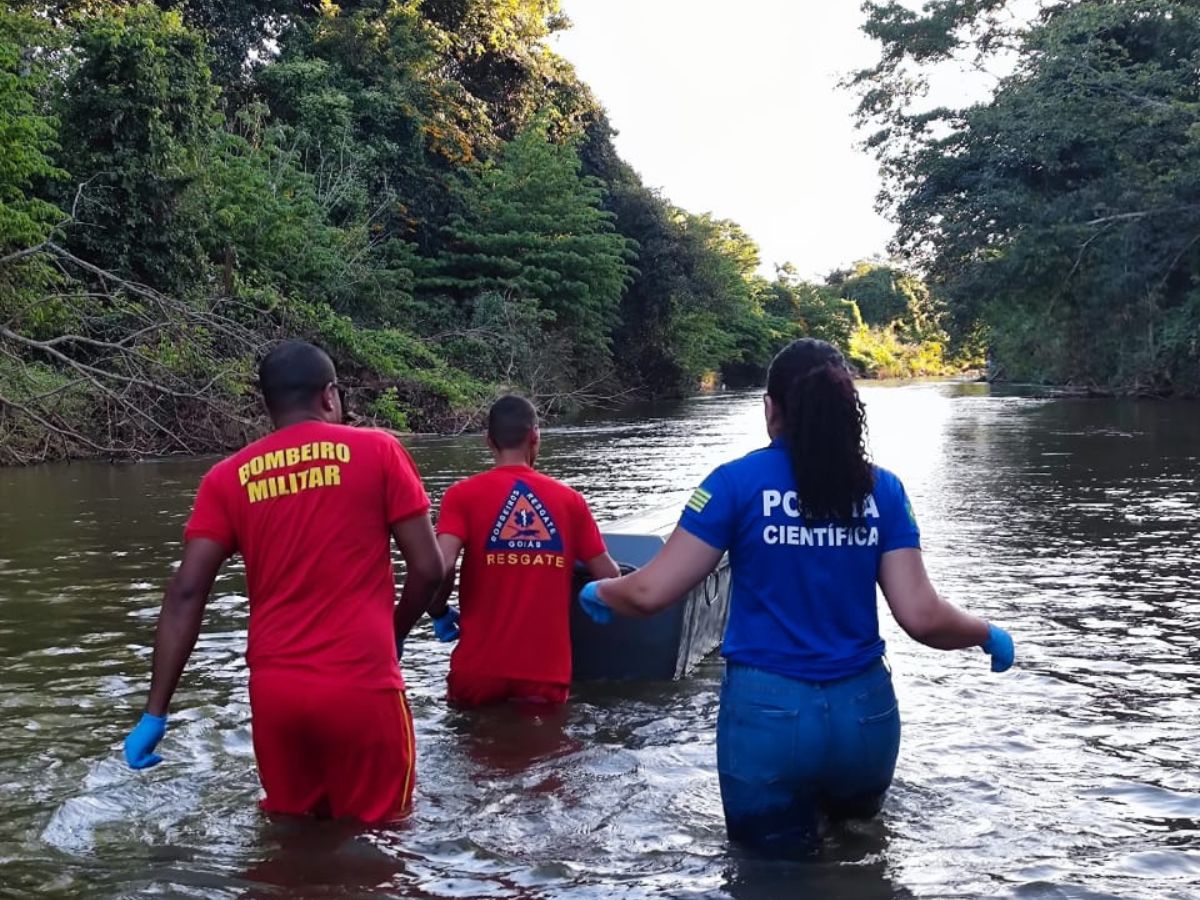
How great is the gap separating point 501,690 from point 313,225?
81.1ft

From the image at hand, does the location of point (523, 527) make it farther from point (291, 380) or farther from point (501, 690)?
point (291, 380)

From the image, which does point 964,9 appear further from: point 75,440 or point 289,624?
point 289,624

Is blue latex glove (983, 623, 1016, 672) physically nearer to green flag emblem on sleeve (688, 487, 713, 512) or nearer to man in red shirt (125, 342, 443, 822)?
green flag emblem on sleeve (688, 487, 713, 512)

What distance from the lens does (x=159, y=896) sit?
4.04 m

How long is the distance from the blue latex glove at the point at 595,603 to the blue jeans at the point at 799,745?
0.42m

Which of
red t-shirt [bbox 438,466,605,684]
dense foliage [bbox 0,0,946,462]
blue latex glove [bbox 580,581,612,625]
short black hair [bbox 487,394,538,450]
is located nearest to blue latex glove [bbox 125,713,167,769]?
blue latex glove [bbox 580,581,612,625]

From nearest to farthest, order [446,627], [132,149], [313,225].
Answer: [446,627] → [132,149] → [313,225]

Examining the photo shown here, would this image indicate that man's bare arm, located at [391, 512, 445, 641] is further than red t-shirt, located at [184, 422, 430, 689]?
Yes

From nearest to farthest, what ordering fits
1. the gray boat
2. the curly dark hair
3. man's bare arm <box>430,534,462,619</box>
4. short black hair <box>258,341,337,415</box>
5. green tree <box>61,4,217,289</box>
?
the curly dark hair < short black hair <box>258,341,337,415</box> < man's bare arm <box>430,534,462,619</box> < the gray boat < green tree <box>61,4,217,289</box>

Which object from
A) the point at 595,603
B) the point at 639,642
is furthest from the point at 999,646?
the point at 639,642

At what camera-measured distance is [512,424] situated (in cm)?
552

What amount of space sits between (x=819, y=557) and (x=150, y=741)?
81.3 inches

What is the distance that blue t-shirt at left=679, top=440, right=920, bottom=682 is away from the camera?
A: 3.55m

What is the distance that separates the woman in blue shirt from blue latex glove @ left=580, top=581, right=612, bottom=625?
4.3 inches
